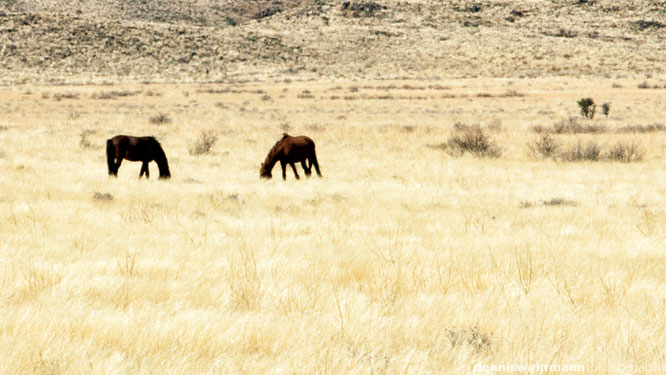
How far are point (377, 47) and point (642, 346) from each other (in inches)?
3251

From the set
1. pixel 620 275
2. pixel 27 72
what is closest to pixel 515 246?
pixel 620 275

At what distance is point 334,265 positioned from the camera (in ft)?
21.5

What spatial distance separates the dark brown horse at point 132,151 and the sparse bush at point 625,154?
12610 millimetres

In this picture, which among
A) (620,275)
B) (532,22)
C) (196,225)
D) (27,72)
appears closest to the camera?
(620,275)

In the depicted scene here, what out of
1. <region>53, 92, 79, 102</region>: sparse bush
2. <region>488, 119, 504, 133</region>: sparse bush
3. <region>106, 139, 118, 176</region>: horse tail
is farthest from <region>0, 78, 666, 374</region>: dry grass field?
<region>53, 92, 79, 102</region>: sparse bush

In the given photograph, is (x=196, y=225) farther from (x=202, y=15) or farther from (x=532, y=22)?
(x=202, y=15)

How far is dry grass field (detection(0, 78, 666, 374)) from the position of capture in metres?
4.07

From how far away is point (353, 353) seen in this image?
13.5 feet

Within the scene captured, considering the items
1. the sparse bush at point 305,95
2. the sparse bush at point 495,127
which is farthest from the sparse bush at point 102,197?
the sparse bush at point 305,95

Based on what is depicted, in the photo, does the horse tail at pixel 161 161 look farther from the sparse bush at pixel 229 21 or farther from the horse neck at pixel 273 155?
the sparse bush at pixel 229 21

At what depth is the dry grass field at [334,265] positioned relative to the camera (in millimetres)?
4074

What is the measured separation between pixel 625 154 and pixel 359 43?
6972cm

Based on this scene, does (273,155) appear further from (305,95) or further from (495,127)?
(305,95)

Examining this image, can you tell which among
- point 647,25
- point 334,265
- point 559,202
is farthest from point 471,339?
point 647,25
